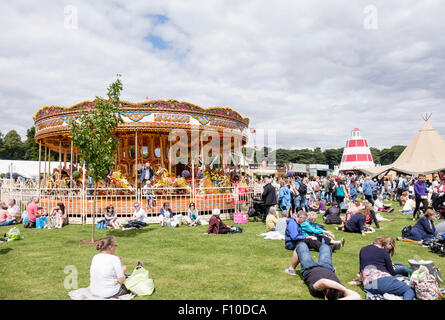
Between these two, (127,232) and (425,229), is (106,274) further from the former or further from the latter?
(425,229)

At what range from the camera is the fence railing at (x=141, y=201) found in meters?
11.7

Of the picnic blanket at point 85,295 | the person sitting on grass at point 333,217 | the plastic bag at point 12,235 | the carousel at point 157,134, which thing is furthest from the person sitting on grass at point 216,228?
the plastic bag at point 12,235

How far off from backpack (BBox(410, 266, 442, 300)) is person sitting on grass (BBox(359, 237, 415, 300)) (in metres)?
0.10

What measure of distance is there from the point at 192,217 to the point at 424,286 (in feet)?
25.7

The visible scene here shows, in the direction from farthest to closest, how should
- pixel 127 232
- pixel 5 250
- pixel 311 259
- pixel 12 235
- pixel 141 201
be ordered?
1. pixel 141 201
2. pixel 127 232
3. pixel 12 235
4. pixel 5 250
5. pixel 311 259

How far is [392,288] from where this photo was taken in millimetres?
4176

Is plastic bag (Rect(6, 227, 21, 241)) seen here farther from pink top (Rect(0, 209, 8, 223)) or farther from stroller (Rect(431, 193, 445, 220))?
stroller (Rect(431, 193, 445, 220))

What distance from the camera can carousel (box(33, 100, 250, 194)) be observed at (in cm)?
1280

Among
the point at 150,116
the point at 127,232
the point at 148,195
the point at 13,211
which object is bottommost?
the point at 127,232

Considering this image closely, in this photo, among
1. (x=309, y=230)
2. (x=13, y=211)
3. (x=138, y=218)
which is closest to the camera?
(x=309, y=230)

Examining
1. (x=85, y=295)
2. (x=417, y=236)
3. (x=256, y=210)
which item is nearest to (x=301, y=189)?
(x=256, y=210)
